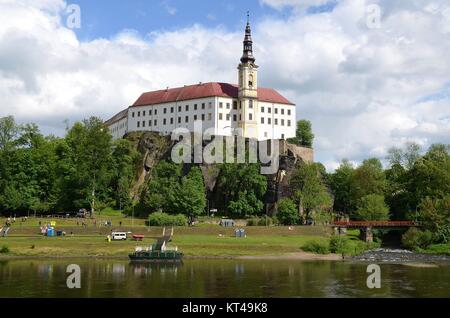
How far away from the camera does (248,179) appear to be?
103 meters

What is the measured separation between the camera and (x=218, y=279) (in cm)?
5038

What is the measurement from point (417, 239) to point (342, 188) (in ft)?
117

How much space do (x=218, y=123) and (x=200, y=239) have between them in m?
42.4

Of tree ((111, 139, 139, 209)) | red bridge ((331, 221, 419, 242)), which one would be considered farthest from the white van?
red bridge ((331, 221, 419, 242))

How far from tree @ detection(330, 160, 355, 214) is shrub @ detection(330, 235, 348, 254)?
35769 millimetres

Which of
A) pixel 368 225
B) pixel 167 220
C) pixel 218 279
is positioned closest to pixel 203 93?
pixel 167 220

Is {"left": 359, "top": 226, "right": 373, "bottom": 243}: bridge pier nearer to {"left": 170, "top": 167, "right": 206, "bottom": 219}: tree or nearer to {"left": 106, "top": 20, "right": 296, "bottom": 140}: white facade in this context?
{"left": 170, "top": 167, "right": 206, "bottom": 219}: tree

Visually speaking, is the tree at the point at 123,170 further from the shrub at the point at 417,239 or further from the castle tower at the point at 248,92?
the shrub at the point at 417,239

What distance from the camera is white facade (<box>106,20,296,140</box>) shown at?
11581 centimetres

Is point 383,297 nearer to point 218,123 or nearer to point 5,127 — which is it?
point 218,123

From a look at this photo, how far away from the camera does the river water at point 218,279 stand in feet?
140

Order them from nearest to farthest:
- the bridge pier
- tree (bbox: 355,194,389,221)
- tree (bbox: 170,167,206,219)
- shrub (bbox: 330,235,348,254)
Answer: shrub (bbox: 330,235,348,254) → the bridge pier → tree (bbox: 170,167,206,219) → tree (bbox: 355,194,389,221)

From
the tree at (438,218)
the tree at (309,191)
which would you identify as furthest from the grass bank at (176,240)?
the tree at (438,218)
